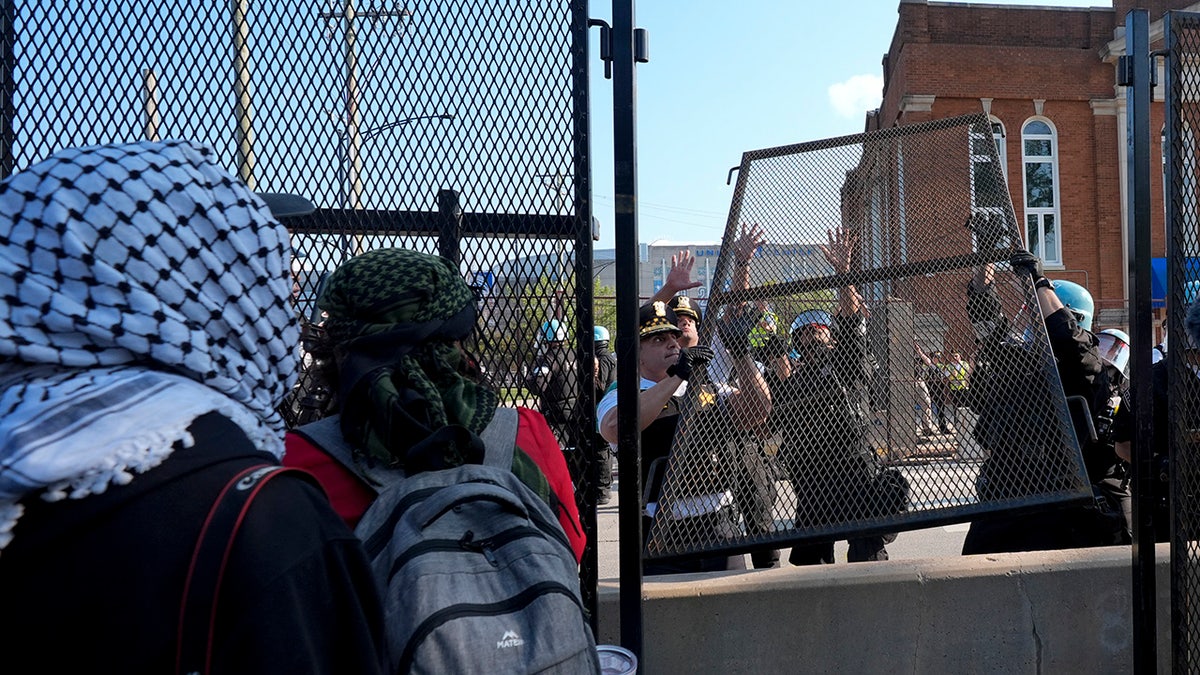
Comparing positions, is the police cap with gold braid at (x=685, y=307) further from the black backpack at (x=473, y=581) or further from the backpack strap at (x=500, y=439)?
the black backpack at (x=473, y=581)

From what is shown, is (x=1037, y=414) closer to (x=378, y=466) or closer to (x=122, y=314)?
(x=378, y=466)

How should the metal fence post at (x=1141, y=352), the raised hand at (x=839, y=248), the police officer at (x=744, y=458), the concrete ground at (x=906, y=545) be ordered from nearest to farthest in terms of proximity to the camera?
the metal fence post at (x=1141, y=352)
the police officer at (x=744, y=458)
the raised hand at (x=839, y=248)
the concrete ground at (x=906, y=545)

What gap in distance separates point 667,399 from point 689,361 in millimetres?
488

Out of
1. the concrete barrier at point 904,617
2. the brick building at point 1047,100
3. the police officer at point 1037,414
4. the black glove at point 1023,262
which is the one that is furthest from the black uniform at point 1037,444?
the brick building at point 1047,100

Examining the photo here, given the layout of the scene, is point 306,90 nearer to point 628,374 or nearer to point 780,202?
point 628,374

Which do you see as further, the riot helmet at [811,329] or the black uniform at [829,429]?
the riot helmet at [811,329]

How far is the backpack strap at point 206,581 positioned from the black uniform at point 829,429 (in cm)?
263

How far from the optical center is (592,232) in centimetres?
265

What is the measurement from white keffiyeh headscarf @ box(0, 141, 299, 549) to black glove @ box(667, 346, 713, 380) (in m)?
2.08

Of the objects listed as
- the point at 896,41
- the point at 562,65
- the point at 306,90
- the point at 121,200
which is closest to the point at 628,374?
the point at 562,65

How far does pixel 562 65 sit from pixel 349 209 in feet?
2.42

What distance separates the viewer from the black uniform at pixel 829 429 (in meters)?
3.34

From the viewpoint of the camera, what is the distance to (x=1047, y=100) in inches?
987

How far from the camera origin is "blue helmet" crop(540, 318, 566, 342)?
8.80 ft
